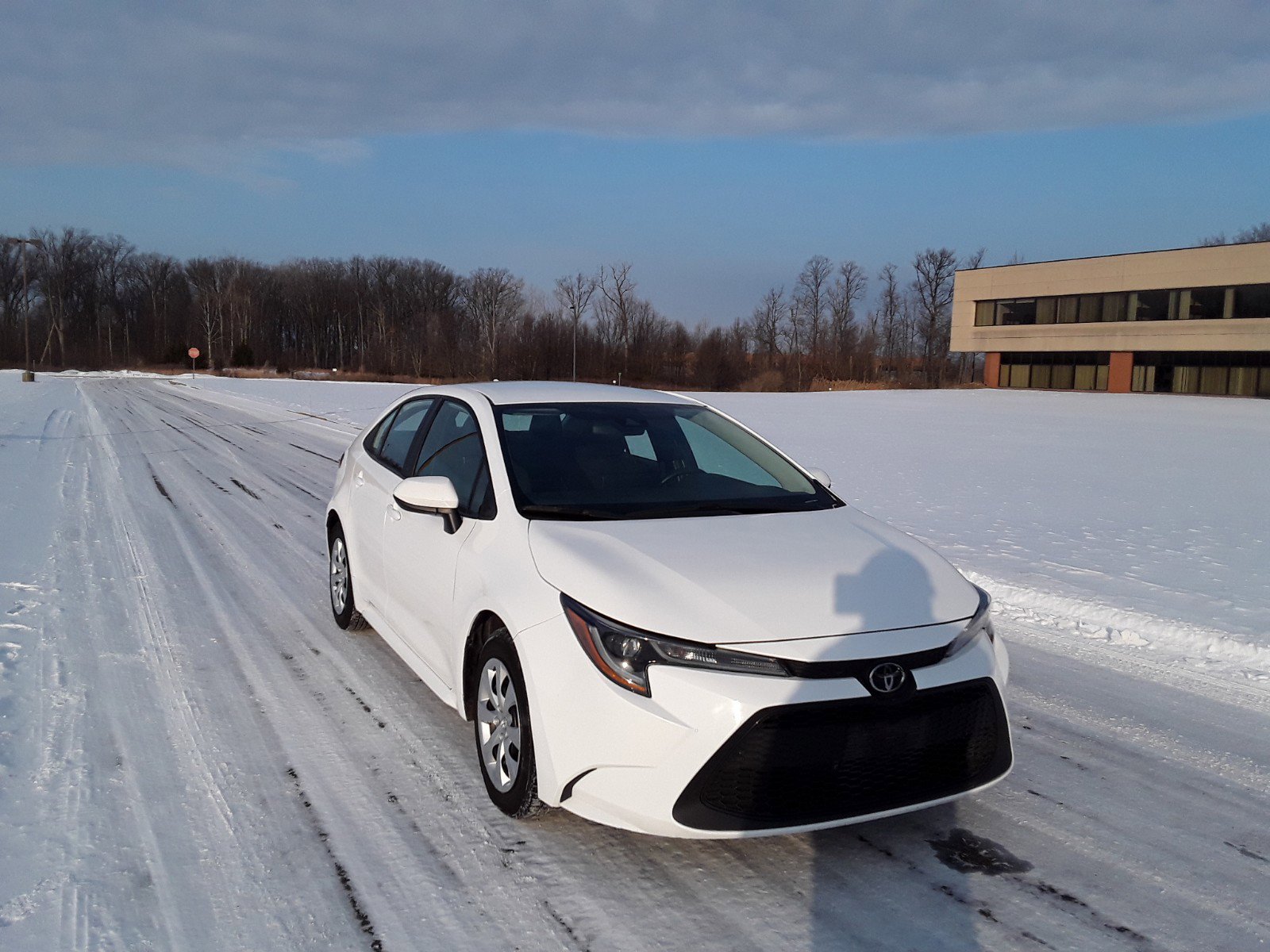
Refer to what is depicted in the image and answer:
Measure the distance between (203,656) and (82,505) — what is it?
6.46 metres

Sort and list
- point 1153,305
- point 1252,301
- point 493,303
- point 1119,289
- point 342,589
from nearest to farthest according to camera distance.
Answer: point 342,589 < point 1252,301 < point 1153,305 < point 1119,289 < point 493,303

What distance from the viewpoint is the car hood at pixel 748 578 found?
307 cm

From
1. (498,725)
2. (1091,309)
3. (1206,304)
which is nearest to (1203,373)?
(1206,304)

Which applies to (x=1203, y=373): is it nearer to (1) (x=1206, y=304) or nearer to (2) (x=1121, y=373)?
(1) (x=1206, y=304)

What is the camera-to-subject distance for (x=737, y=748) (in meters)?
2.89

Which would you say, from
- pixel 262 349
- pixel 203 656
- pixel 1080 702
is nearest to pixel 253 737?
pixel 203 656

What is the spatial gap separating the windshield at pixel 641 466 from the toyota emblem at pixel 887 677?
4.23 feet

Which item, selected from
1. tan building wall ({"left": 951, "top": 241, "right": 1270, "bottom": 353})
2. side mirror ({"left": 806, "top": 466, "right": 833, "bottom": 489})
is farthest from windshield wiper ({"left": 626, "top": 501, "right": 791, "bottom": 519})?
tan building wall ({"left": 951, "top": 241, "right": 1270, "bottom": 353})

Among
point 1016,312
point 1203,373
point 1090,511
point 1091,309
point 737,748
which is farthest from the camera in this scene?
point 1016,312

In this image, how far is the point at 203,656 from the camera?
543 cm

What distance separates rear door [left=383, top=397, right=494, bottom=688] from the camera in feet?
13.3

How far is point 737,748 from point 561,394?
8.52 ft

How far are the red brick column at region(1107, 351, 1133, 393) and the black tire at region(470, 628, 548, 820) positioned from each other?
5984 centimetres

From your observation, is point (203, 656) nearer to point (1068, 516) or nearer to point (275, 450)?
point (1068, 516)
